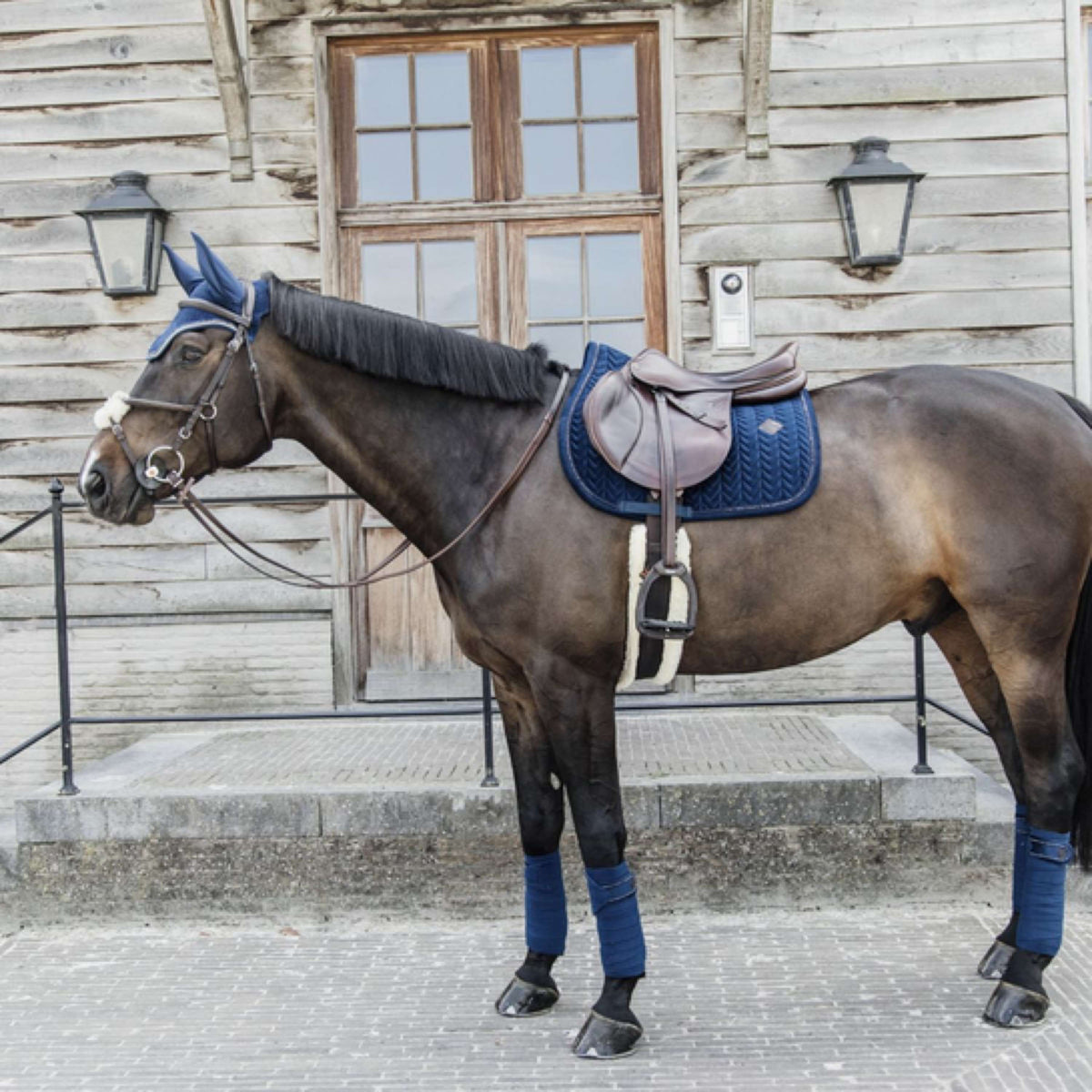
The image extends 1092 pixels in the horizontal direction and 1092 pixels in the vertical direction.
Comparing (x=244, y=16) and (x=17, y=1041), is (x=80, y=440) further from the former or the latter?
(x=17, y=1041)

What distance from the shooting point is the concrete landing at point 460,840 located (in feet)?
13.2

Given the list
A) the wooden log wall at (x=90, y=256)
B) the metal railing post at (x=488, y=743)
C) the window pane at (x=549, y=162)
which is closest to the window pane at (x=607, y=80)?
the window pane at (x=549, y=162)

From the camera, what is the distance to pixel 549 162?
5.88 meters

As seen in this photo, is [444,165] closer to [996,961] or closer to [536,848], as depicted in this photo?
[536,848]

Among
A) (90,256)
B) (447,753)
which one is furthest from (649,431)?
(90,256)

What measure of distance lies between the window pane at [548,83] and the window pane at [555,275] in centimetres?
65

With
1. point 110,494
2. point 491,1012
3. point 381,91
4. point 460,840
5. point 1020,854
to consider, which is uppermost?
point 381,91

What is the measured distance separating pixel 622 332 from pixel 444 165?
1276mm

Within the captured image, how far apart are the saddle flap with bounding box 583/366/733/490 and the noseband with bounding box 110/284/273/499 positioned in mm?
895

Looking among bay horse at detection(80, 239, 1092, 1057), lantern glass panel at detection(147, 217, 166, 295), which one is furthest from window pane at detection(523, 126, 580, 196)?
bay horse at detection(80, 239, 1092, 1057)

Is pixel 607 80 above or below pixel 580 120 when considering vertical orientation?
above

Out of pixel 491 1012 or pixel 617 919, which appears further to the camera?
pixel 491 1012

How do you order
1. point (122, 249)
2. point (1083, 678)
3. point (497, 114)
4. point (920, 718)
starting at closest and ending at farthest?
point (1083, 678)
point (920, 718)
point (122, 249)
point (497, 114)

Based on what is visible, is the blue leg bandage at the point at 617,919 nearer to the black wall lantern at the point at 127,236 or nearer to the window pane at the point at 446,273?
the window pane at the point at 446,273
